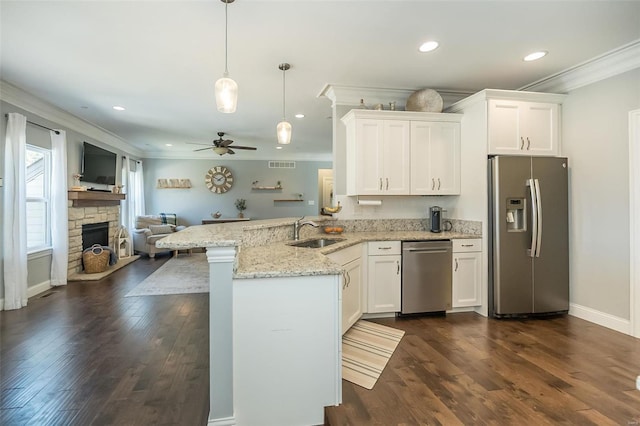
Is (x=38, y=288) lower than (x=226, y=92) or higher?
lower

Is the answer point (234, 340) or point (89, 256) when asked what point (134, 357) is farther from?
point (89, 256)

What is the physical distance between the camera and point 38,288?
433cm

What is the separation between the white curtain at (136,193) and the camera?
7.27m

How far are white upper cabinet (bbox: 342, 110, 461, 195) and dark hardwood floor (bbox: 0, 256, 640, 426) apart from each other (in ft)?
4.95

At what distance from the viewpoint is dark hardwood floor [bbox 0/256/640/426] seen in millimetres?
1826

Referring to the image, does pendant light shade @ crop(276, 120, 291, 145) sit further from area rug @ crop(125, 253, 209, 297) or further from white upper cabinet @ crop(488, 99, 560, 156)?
area rug @ crop(125, 253, 209, 297)

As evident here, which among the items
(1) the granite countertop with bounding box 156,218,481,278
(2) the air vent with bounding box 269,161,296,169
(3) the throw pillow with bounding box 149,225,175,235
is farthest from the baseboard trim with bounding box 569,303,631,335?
(3) the throw pillow with bounding box 149,225,175,235

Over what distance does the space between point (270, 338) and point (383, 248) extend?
1.91 metres

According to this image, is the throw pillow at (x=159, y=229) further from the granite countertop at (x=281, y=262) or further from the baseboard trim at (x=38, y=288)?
the granite countertop at (x=281, y=262)

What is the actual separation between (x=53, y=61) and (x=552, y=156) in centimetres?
518

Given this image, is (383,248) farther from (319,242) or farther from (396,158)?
(396,158)

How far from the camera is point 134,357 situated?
2518mm

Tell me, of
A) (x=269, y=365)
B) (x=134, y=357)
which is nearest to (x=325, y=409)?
(x=269, y=365)

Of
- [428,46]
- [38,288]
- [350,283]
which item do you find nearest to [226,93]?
[428,46]
